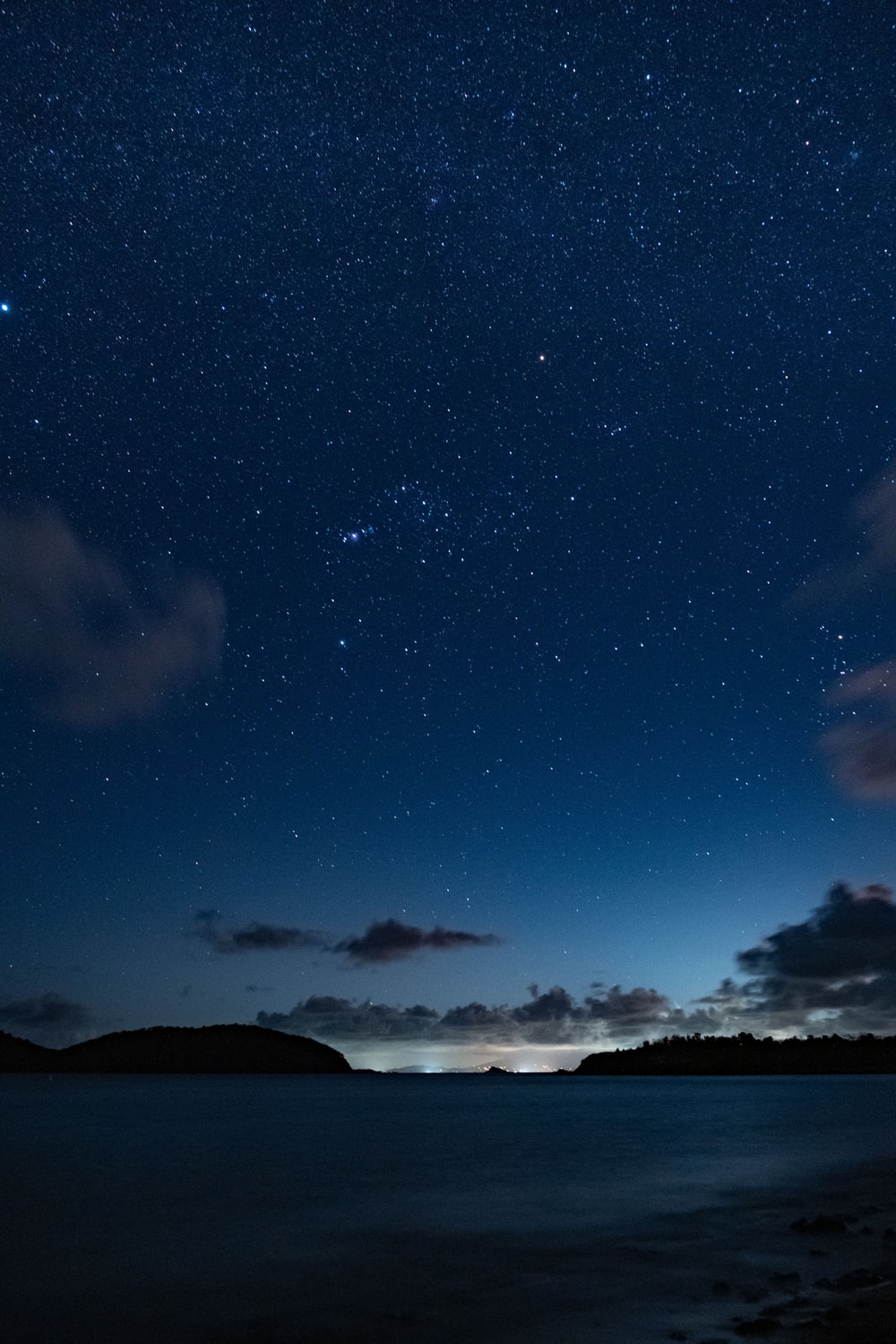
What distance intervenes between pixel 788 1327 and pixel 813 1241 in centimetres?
751

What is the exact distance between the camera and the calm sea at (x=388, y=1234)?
13.3m

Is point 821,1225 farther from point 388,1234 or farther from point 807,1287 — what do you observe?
point 388,1234

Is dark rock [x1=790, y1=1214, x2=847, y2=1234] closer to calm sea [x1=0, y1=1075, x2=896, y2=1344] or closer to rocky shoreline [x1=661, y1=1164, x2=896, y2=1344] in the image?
rocky shoreline [x1=661, y1=1164, x2=896, y2=1344]

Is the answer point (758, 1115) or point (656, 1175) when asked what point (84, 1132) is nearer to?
point (656, 1175)

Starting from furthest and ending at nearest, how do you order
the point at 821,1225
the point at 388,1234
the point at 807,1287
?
the point at 388,1234, the point at 821,1225, the point at 807,1287

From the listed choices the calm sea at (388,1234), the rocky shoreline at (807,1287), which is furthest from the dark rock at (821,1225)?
the calm sea at (388,1234)

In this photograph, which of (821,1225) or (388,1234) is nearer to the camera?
(821,1225)

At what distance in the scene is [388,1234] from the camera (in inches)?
842

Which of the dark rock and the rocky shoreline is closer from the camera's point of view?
the rocky shoreline

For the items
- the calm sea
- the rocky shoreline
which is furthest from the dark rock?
the calm sea

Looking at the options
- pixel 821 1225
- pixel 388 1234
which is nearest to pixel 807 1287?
pixel 821 1225

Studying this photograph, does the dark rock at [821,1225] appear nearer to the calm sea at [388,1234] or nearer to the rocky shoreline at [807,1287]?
the rocky shoreline at [807,1287]

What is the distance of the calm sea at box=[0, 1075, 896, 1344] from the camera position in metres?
13.3

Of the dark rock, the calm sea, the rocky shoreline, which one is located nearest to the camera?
the rocky shoreline
